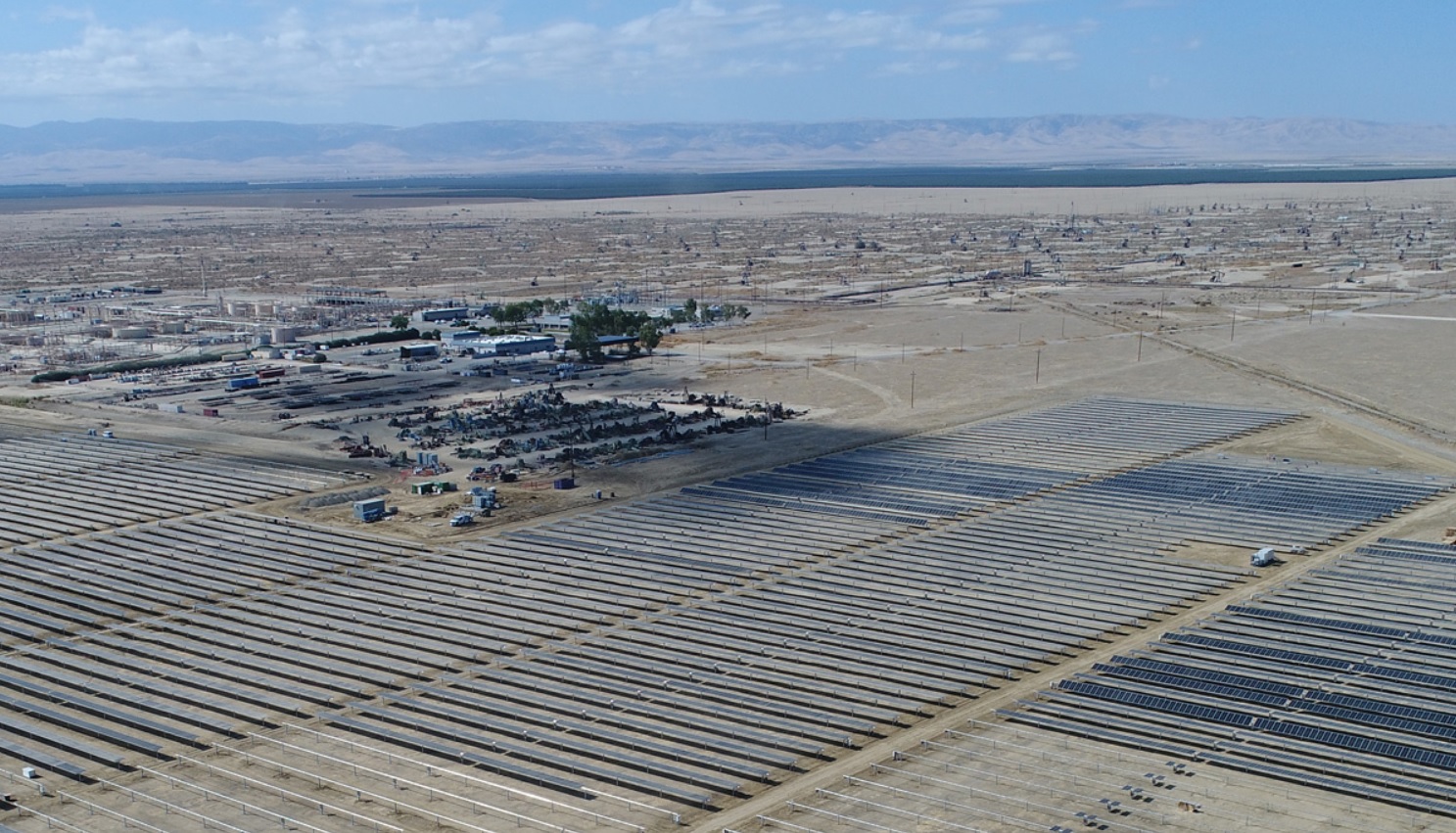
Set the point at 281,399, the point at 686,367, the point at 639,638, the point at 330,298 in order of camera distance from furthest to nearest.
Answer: the point at 330,298, the point at 686,367, the point at 281,399, the point at 639,638

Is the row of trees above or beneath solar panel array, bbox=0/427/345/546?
above

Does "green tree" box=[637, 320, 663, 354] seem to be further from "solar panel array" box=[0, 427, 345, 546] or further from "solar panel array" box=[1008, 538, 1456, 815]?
"solar panel array" box=[1008, 538, 1456, 815]

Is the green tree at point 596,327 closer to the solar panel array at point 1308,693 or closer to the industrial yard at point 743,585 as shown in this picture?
the industrial yard at point 743,585

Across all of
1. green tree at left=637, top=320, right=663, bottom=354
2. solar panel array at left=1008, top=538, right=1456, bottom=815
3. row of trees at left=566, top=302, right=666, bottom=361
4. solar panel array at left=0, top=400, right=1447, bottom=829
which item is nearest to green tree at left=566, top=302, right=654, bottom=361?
row of trees at left=566, top=302, right=666, bottom=361

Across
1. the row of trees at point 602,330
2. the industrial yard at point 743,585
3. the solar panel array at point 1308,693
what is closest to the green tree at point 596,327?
the row of trees at point 602,330

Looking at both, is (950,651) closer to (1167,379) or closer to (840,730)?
(840,730)

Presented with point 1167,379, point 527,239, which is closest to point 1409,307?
point 1167,379
